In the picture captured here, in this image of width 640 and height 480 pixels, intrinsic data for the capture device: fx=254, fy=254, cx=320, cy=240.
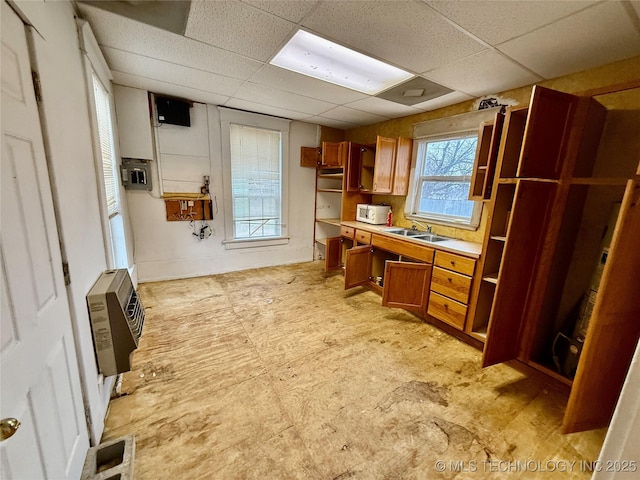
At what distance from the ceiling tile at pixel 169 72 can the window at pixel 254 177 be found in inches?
33.1

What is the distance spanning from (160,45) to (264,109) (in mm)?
1690

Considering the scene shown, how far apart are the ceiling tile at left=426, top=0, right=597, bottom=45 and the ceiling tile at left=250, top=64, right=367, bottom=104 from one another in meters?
→ 1.29

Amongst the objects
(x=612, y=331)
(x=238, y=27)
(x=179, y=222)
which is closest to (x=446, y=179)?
(x=612, y=331)

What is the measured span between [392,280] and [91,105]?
287cm

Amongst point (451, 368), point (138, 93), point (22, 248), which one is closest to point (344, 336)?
point (451, 368)


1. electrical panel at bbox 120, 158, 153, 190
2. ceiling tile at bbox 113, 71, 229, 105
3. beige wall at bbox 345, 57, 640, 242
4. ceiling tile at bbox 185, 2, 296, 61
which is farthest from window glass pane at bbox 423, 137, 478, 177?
electrical panel at bbox 120, 158, 153, 190

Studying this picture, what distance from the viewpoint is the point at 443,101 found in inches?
109

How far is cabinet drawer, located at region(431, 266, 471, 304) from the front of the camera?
2268 millimetres

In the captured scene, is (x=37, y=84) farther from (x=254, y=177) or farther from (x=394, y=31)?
(x=254, y=177)

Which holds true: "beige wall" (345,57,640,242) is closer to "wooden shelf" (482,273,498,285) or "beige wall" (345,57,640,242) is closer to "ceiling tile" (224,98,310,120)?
"wooden shelf" (482,273,498,285)

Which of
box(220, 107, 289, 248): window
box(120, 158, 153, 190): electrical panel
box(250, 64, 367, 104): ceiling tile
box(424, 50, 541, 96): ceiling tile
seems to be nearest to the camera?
box(424, 50, 541, 96): ceiling tile

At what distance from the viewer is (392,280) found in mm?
2707

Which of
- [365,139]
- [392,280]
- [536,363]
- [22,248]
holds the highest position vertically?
[365,139]

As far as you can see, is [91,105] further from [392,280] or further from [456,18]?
[392,280]
